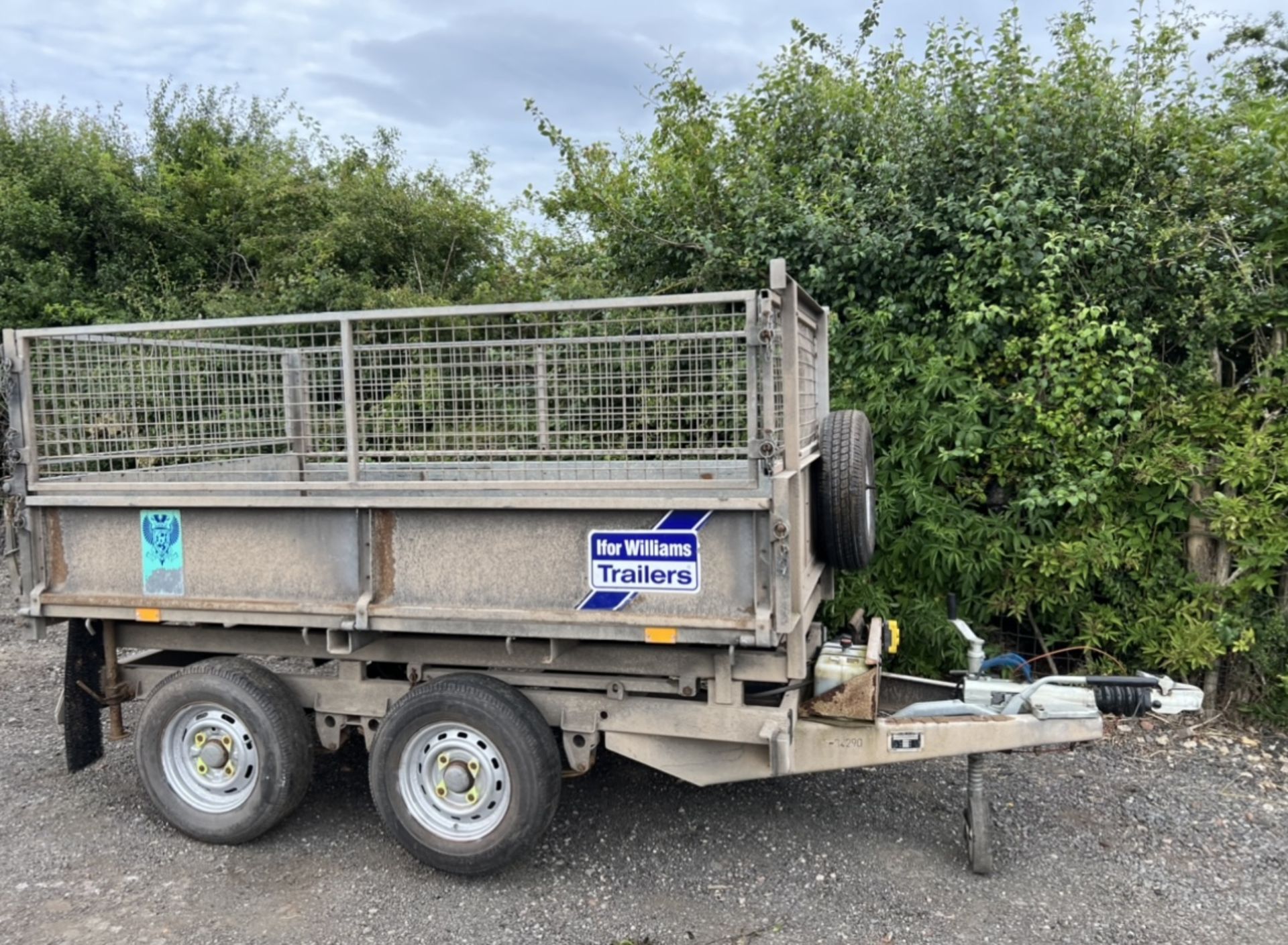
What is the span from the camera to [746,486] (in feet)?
11.2

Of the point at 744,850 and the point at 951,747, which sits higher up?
the point at 951,747

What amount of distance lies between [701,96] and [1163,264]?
4.51 meters

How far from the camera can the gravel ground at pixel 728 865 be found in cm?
352

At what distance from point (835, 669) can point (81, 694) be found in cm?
353

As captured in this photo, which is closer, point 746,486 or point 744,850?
point 746,486

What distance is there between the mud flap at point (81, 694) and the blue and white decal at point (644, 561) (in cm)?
256

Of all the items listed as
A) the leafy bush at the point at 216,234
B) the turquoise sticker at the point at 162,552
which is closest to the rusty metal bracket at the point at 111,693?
the turquoise sticker at the point at 162,552

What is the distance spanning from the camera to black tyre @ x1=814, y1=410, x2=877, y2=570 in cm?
404

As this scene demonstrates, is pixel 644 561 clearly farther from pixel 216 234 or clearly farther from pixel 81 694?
pixel 216 234

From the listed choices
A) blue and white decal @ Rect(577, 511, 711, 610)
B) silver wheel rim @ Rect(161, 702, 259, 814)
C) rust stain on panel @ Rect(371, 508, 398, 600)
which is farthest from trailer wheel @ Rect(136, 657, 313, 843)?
blue and white decal @ Rect(577, 511, 711, 610)

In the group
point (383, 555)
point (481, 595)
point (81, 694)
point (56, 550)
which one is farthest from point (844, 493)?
point (81, 694)

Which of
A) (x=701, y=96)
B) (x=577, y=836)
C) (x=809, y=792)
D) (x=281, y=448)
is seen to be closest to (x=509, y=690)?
(x=577, y=836)

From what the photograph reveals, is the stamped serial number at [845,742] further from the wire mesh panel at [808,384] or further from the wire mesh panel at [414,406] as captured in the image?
the wire mesh panel at [808,384]

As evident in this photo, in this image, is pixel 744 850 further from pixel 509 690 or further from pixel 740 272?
pixel 740 272
